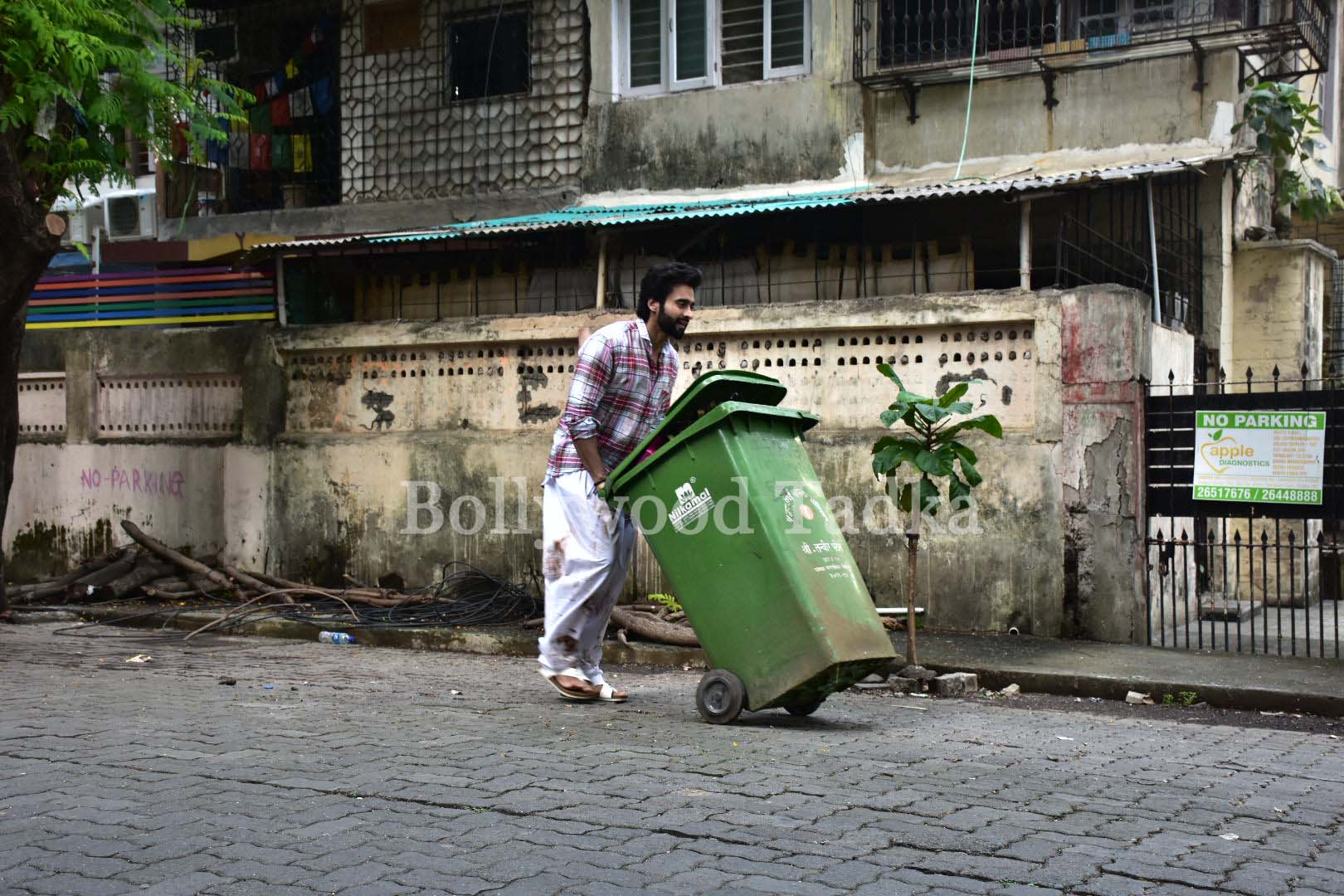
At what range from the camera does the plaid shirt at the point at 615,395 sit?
6.19m

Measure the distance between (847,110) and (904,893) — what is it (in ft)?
30.7

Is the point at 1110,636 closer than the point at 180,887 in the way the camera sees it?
No

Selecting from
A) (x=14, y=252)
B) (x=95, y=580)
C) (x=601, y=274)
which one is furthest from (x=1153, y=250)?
→ (x=95, y=580)

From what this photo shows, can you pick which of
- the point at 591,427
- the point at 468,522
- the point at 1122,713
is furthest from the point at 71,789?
the point at 468,522

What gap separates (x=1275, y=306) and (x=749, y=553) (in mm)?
7890

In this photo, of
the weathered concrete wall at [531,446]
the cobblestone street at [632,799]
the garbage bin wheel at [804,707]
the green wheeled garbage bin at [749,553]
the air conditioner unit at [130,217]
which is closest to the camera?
the cobblestone street at [632,799]

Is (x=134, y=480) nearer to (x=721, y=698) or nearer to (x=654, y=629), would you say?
(x=654, y=629)

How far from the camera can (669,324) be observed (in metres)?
6.25

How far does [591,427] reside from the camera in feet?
20.3

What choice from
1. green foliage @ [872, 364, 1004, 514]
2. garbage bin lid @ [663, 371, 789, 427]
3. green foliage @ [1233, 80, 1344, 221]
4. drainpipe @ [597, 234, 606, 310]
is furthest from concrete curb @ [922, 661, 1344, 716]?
green foliage @ [1233, 80, 1344, 221]

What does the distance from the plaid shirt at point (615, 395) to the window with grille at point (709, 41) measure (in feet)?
21.1

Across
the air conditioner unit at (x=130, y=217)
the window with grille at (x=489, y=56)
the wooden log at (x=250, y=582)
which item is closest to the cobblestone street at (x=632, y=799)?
the wooden log at (x=250, y=582)

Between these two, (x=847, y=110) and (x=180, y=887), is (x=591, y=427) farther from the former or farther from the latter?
(x=847, y=110)

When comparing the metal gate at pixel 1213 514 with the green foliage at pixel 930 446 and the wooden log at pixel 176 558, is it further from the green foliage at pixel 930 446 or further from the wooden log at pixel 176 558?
the wooden log at pixel 176 558
